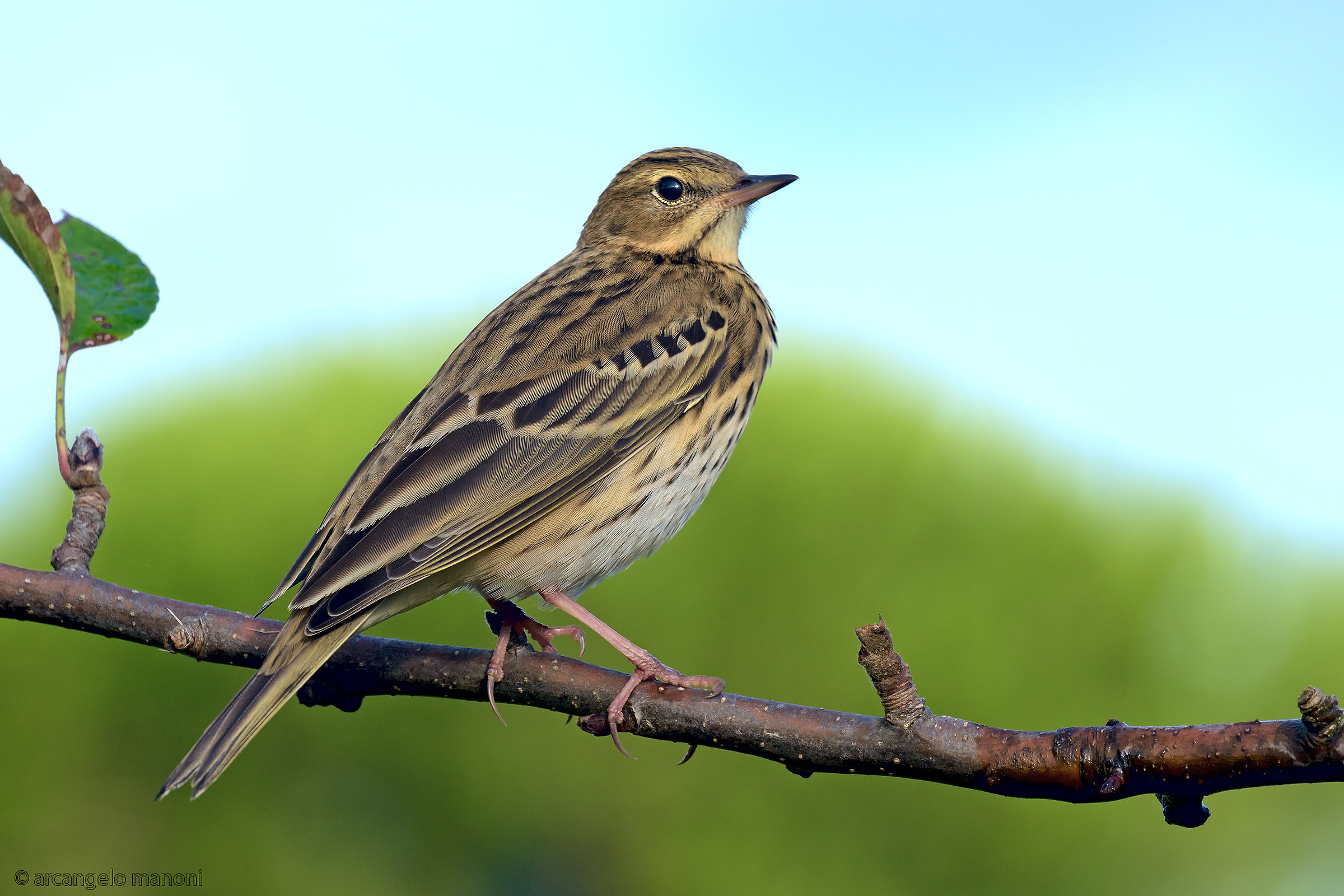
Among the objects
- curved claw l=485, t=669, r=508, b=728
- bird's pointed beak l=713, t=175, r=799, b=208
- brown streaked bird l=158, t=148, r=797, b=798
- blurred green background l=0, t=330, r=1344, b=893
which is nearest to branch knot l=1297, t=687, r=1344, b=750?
brown streaked bird l=158, t=148, r=797, b=798

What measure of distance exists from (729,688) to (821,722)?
12702 mm

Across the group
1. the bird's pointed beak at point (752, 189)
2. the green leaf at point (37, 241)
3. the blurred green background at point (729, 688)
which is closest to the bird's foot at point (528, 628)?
the green leaf at point (37, 241)

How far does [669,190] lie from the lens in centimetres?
645

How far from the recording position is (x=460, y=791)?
17.1 meters

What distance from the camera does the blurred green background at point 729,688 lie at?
16.6 meters

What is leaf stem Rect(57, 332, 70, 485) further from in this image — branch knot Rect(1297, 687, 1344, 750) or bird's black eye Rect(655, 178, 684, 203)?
branch knot Rect(1297, 687, 1344, 750)

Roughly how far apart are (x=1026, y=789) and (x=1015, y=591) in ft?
50.9

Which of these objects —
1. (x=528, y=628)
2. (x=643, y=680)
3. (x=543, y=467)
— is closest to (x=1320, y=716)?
(x=643, y=680)

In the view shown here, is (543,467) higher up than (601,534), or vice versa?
(543,467)

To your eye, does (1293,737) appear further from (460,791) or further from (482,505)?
(460,791)

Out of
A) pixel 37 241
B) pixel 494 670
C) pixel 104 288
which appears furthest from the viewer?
pixel 104 288

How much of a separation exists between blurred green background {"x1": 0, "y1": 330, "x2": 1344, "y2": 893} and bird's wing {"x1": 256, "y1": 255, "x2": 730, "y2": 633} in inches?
403

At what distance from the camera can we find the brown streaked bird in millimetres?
4117

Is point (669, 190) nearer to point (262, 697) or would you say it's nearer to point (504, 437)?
point (504, 437)
